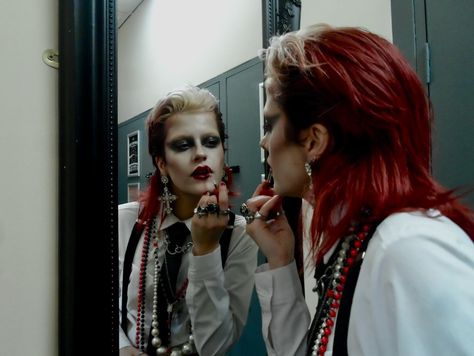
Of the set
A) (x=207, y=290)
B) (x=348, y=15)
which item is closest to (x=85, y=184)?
(x=207, y=290)

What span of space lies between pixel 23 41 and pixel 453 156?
1.05 meters

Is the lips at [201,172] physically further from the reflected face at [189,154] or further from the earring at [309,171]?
the earring at [309,171]

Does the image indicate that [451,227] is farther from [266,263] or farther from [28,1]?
[28,1]

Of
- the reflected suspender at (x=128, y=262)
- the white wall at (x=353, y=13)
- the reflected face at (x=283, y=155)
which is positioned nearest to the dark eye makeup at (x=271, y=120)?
the reflected face at (x=283, y=155)

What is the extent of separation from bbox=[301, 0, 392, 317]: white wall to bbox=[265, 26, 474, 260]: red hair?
593 mm

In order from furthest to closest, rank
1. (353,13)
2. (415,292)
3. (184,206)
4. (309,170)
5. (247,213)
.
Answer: (353,13) → (247,213) → (184,206) → (309,170) → (415,292)

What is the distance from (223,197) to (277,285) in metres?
0.22

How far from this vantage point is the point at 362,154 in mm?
662

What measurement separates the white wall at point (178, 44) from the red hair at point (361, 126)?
0.28 m

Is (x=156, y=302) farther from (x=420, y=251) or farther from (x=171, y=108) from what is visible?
(x=420, y=251)

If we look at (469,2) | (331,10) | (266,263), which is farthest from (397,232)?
(331,10)

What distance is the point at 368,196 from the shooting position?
0.63m

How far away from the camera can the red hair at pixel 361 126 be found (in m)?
0.63

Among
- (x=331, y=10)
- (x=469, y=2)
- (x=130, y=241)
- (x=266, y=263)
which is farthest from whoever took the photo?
(x=331, y=10)
